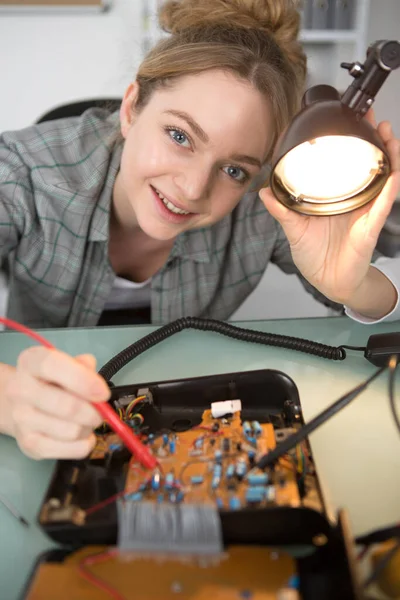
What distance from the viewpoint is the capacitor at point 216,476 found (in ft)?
1.80

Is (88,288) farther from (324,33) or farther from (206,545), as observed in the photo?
(324,33)

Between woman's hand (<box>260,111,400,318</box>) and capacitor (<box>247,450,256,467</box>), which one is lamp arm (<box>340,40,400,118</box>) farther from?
capacitor (<box>247,450,256,467</box>)

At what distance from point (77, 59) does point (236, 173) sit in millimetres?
2157

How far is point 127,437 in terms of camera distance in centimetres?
56

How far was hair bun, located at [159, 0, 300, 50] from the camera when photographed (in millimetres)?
1011

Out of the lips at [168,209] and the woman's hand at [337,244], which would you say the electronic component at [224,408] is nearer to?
the woman's hand at [337,244]

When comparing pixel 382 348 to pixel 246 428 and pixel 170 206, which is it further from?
pixel 170 206

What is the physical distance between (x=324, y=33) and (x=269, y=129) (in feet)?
6.05

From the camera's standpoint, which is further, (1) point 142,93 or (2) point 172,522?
(1) point 142,93

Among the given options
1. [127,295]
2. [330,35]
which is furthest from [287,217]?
[330,35]

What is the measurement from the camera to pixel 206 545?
0.46 metres

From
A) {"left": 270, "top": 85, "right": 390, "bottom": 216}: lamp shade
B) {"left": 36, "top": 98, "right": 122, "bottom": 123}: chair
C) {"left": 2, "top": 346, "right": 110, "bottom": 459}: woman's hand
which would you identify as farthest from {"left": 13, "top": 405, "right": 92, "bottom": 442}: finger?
{"left": 36, "top": 98, "right": 122, "bottom": 123}: chair

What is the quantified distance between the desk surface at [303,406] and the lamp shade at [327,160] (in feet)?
0.85

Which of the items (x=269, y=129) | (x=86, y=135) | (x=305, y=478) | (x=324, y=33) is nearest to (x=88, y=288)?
(x=86, y=135)
